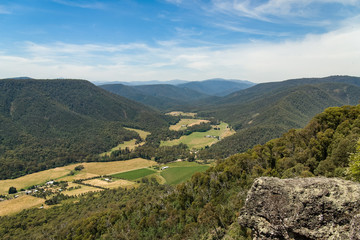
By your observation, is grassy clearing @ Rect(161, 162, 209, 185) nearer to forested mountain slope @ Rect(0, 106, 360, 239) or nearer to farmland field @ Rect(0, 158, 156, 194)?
farmland field @ Rect(0, 158, 156, 194)

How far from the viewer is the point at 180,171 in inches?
6629

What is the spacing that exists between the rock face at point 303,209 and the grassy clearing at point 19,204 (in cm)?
14729

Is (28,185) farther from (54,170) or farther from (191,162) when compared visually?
(191,162)

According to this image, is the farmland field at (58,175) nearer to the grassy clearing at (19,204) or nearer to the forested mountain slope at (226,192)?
the grassy clearing at (19,204)

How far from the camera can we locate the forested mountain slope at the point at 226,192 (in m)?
45.8

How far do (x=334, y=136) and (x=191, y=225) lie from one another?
45.0 m

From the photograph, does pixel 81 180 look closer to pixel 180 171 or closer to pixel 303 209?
pixel 180 171

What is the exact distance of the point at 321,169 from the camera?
4453 cm

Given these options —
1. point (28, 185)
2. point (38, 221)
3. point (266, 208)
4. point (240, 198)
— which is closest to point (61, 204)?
point (38, 221)

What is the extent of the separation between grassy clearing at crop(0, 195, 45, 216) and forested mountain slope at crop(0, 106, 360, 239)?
27211 millimetres

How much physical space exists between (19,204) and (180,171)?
109655 millimetres

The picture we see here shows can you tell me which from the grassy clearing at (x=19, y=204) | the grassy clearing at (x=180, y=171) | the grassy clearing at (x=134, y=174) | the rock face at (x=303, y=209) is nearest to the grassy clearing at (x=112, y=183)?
the grassy clearing at (x=134, y=174)

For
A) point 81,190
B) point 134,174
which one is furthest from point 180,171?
point 81,190

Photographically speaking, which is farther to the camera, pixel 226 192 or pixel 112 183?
pixel 112 183
